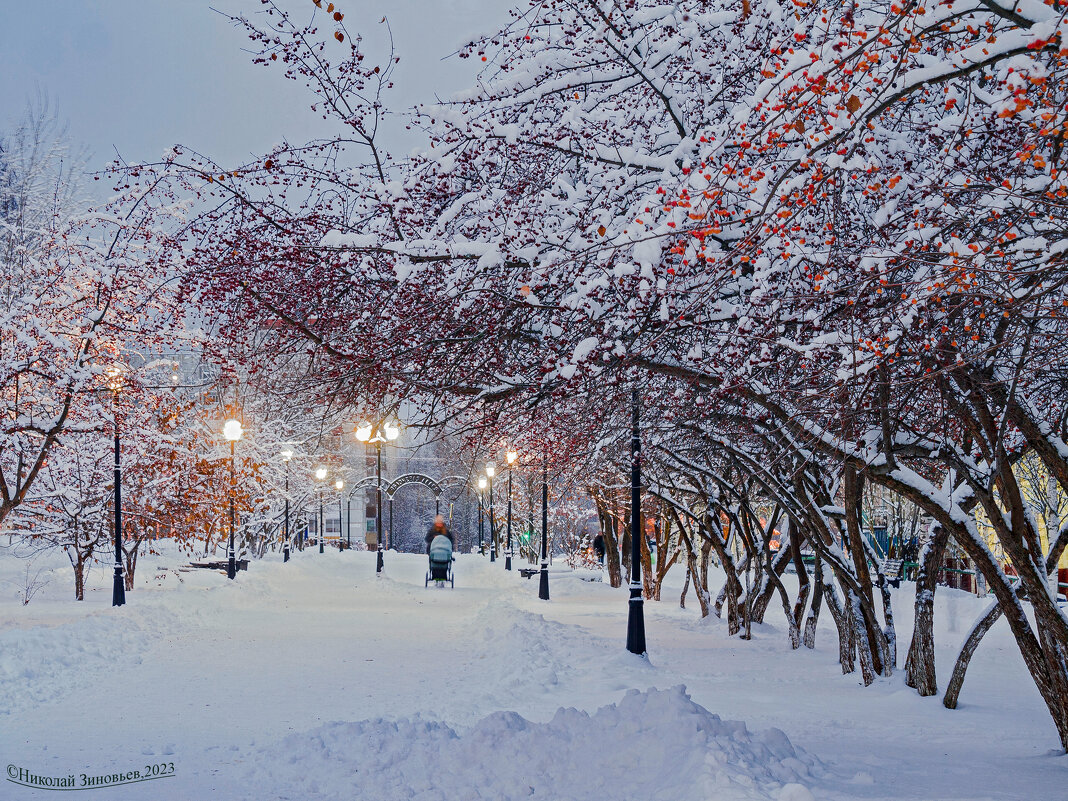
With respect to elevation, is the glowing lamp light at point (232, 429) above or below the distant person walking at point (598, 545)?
above

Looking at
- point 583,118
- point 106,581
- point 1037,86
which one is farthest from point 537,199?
point 106,581

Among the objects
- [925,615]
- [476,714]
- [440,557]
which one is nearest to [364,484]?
[440,557]

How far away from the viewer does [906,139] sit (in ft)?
24.1

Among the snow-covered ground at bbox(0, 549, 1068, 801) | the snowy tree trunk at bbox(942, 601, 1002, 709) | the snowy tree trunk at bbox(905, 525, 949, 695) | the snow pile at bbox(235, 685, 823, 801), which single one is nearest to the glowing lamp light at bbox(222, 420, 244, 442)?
the snow-covered ground at bbox(0, 549, 1068, 801)

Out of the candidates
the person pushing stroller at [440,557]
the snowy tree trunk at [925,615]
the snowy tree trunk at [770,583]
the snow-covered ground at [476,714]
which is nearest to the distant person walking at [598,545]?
the person pushing stroller at [440,557]

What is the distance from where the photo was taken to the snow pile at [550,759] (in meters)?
6.50

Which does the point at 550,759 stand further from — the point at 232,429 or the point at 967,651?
the point at 232,429

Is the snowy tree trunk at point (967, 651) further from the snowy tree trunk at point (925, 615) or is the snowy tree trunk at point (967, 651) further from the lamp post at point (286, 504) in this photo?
the lamp post at point (286, 504)

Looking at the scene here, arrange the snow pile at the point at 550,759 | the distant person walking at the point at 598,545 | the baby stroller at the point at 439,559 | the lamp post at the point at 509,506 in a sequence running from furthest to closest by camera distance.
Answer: the distant person walking at the point at 598,545
the baby stroller at the point at 439,559
the lamp post at the point at 509,506
the snow pile at the point at 550,759

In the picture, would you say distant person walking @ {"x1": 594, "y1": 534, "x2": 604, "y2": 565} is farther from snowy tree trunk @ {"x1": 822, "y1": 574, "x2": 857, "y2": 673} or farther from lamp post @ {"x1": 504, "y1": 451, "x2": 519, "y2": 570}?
snowy tree trunk @ {"x1": 822, "y1": 574, "x2": 857, "y2": 673}

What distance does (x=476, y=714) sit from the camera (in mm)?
9875

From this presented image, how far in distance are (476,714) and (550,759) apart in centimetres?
276

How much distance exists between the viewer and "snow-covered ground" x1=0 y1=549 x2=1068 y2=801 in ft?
22.5

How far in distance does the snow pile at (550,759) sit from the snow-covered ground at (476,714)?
21mm
